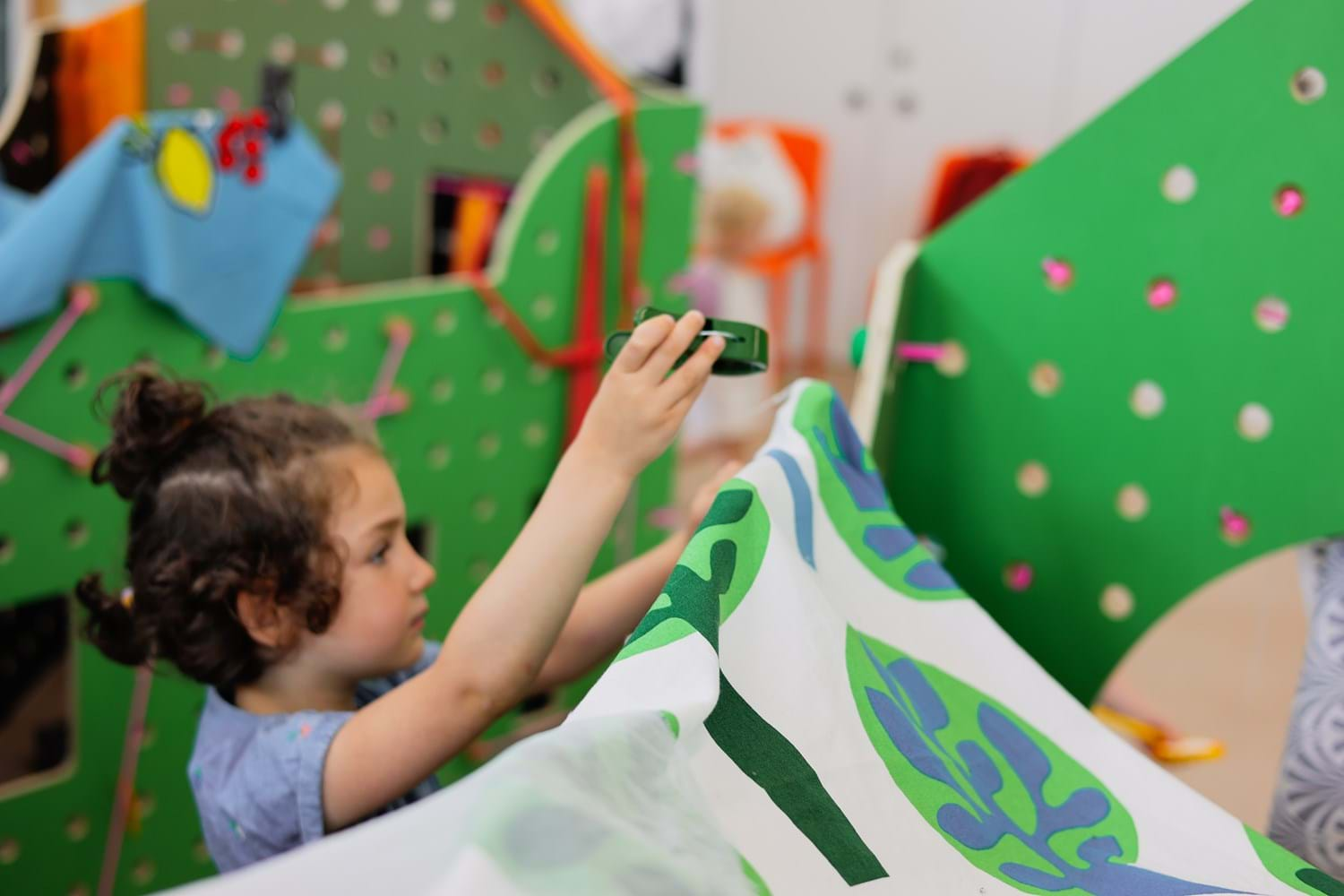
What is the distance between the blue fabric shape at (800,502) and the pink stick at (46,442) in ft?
2.18

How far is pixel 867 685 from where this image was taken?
1.68 ft

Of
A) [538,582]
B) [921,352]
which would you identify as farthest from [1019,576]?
[538,582]

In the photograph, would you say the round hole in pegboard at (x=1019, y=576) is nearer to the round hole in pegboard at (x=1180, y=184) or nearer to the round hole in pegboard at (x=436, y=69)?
the round hole in pegboard at (x=1180, y=184)

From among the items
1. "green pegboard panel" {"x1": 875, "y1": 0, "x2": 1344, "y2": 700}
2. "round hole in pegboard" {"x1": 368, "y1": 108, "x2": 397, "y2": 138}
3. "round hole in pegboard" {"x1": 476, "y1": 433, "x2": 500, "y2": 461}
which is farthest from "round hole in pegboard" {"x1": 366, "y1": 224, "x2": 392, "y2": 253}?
"green pegboard panel" {"x1": 875, "y1": 0, "x2": 1344, "y2": 700}

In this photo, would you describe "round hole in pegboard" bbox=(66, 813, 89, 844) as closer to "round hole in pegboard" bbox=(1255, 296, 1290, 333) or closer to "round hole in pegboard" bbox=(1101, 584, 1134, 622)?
"round hole in pegboard" bbox=(1101, 584, 1134, 622)

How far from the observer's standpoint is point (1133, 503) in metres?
0.79

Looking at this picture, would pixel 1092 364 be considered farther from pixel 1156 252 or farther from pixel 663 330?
pixel 663 330

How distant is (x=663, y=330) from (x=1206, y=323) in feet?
1.18

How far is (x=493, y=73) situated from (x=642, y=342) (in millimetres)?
994

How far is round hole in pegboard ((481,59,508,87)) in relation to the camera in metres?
1.46

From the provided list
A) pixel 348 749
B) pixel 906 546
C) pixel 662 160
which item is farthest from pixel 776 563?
pixel 662 160

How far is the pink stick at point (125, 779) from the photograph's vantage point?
1076 millimetres

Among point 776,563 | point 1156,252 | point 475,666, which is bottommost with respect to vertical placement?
point 475,666

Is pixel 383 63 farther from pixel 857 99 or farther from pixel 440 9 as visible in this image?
pixel 857 99
